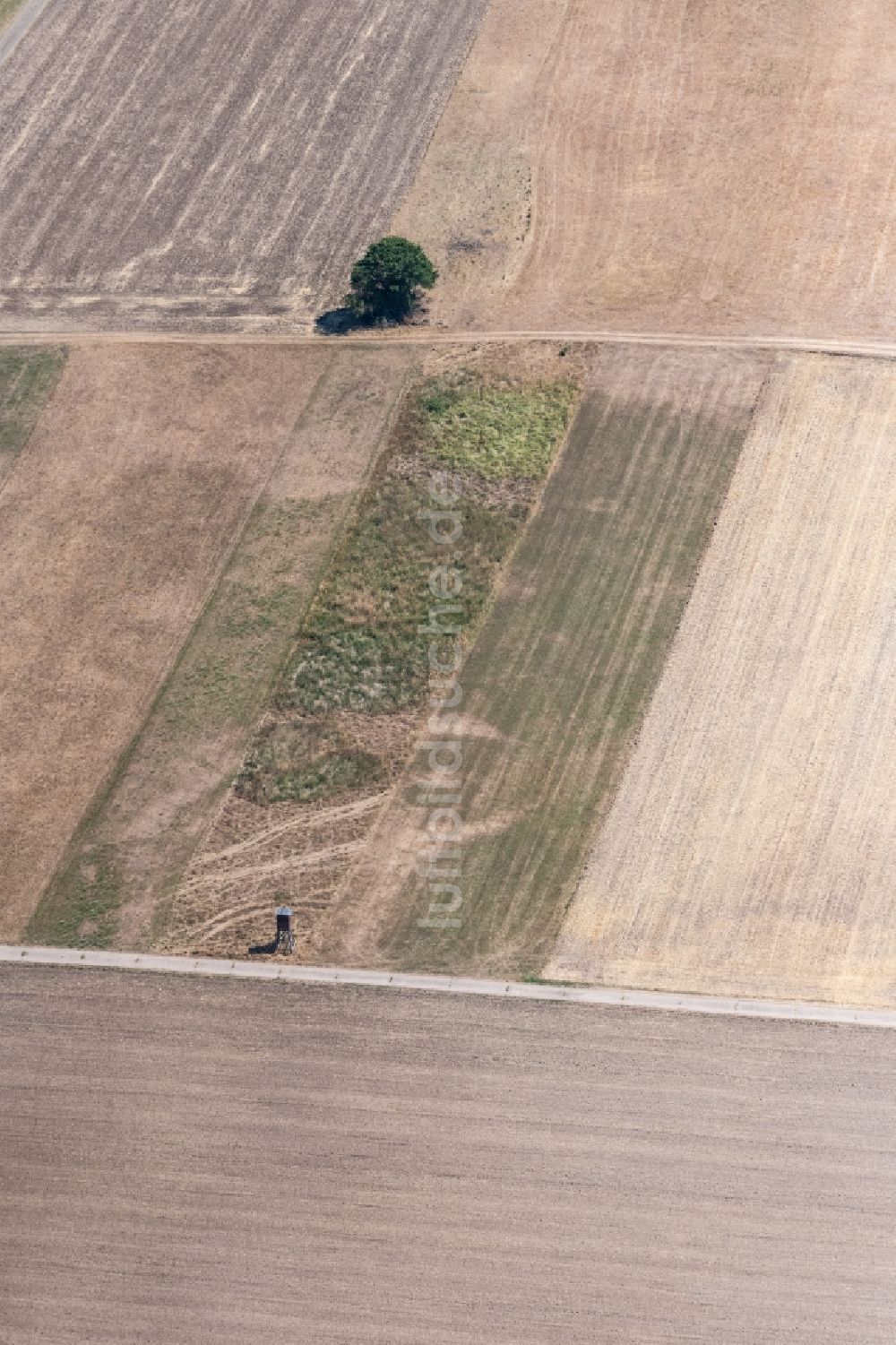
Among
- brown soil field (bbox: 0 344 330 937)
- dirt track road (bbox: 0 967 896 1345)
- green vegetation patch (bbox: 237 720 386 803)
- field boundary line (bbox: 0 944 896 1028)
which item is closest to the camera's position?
dirt track road (bbox: 0 967 896 1345)

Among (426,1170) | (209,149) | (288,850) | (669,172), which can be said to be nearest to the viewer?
(426,1170)

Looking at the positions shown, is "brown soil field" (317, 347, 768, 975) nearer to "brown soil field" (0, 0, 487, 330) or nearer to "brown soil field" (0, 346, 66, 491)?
"brown soil field" (0, 0, 487, 330)

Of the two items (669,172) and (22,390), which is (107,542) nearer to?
(22,390)

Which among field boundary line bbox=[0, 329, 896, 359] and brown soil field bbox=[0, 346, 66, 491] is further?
field boundary line bbox=[0, 329, 896, 359]

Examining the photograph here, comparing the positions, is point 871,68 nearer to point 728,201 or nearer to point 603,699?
point 728,201

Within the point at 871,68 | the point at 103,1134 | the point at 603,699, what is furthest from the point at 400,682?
the point at 871,68

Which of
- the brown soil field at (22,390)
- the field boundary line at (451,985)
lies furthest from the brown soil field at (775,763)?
the brown soil field at (22,390)

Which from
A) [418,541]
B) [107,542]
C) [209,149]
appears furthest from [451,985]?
[209,149]

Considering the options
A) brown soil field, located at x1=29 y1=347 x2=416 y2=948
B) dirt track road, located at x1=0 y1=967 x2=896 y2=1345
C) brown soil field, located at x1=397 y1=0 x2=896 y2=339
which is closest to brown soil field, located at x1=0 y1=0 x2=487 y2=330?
brown soil field, located at x1=397 y1=0 x2=896 y2=339
